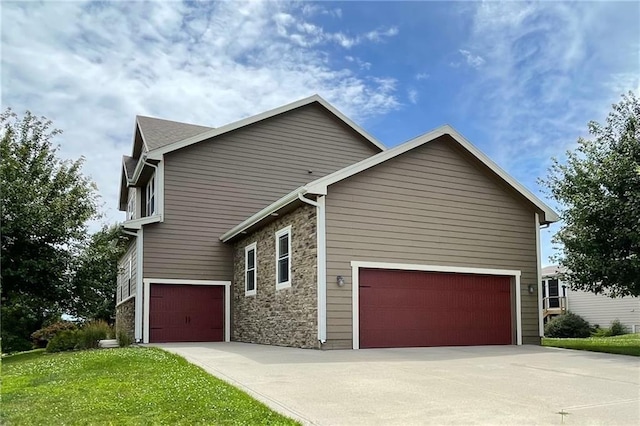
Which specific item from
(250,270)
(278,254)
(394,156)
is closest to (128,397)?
(278,254)

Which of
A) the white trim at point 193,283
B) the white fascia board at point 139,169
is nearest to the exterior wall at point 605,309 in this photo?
the white trim at point 193,283

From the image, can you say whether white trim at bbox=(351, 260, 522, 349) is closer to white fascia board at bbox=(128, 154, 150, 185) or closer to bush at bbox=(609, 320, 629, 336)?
white fascia board at bbox=(128, 154, 150, 185)

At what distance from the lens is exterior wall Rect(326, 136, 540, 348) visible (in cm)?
1297

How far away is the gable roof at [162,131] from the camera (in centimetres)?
1914

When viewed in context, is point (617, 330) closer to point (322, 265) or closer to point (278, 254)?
point (278, 254)

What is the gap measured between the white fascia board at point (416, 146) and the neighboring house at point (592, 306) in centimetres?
1382

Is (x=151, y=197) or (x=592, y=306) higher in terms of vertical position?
(x=151, y=197)

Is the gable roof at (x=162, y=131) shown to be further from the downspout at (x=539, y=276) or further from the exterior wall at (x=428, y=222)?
the downspout at (x=539, y=276)

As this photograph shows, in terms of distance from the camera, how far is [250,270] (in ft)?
55.4

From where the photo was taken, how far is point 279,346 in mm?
14227

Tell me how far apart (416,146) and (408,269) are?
9.84ft

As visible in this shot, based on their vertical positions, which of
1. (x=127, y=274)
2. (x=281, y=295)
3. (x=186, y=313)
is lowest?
(x=186, y=313)

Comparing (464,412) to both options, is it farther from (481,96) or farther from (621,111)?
(481,96)

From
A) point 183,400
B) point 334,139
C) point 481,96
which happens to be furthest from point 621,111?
point 183,400
